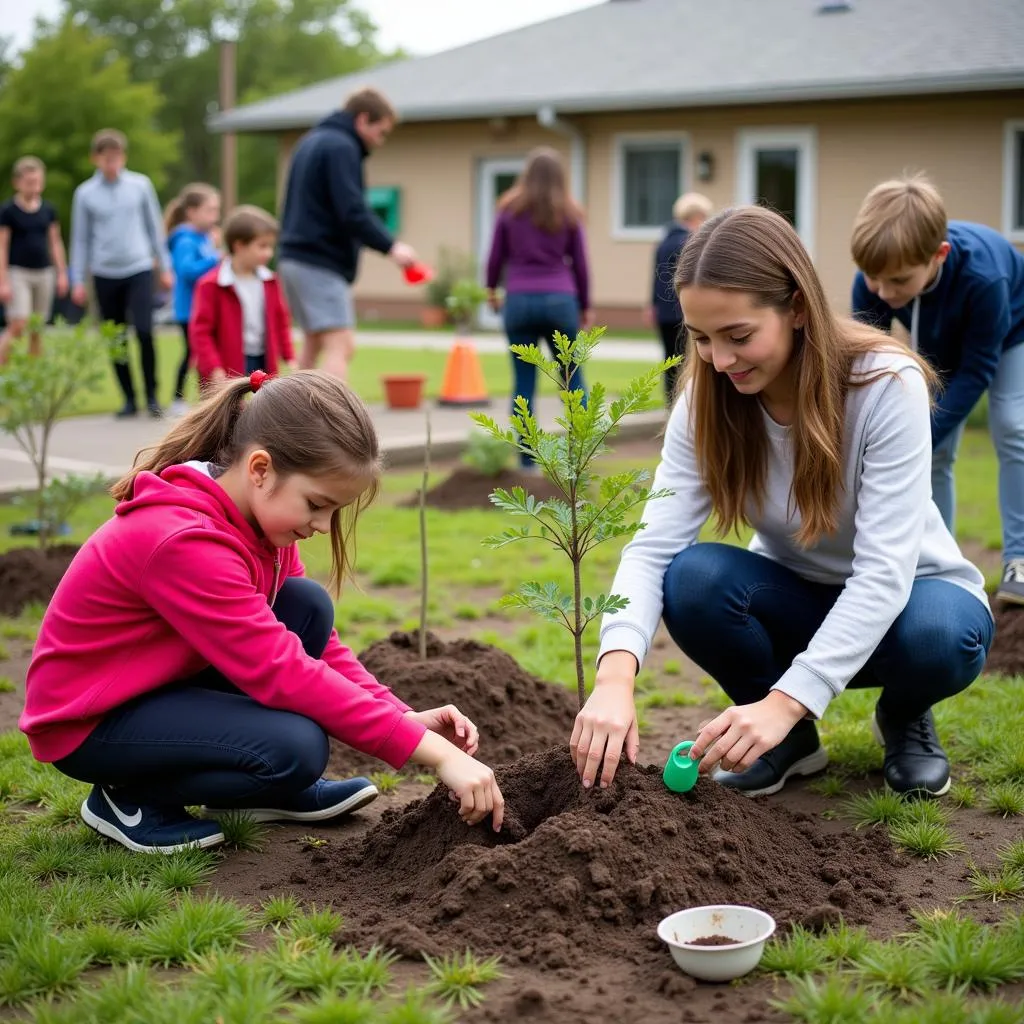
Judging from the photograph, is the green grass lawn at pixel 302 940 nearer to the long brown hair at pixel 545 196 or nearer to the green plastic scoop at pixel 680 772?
the green plastic scoop at pixel 680 772

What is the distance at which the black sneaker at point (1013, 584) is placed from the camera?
5188mm

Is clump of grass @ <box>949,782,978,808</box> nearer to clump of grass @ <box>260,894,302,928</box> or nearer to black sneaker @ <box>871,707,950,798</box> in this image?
black sneaker @ <box>871,707,950,798</box>

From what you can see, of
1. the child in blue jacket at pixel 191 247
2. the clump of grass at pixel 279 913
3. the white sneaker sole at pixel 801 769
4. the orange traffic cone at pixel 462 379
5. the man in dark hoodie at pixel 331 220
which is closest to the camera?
the clump of grass at pixel 279 913

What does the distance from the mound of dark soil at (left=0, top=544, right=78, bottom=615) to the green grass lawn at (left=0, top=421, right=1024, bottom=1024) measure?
167cm

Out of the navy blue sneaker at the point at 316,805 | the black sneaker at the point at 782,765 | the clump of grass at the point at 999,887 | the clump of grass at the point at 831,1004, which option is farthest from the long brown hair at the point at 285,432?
the clump of grass at the point at 999,887

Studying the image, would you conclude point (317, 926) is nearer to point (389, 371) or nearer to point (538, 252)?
point (538, 252)

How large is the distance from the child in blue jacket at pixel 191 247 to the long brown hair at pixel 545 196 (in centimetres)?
347

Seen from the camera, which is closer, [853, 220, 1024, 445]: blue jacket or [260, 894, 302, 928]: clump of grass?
[260, 894, 302, 928]: clump of grass

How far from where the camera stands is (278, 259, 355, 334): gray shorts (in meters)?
8.16

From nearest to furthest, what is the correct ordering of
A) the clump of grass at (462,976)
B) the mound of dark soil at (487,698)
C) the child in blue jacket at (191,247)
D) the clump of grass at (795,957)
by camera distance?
the clump of grass at (462,976) → the clump of grass at (795,957) → the mound of dark soil at (487,698) → the child in blue jacket at (191,247)

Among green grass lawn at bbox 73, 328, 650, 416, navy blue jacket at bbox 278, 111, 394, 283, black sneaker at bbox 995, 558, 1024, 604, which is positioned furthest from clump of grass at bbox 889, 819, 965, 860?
green grass lawn at bbox 73, 328, 650, 416

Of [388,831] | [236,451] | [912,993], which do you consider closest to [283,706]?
[388,831]

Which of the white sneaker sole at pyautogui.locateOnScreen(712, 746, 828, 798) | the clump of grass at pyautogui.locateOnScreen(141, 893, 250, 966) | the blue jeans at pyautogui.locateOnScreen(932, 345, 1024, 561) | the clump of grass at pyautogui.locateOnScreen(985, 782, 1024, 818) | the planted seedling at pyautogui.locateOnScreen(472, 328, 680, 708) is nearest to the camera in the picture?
the clump of grass at pyautogui.locateOnScreen(141, 893, 250, 966)

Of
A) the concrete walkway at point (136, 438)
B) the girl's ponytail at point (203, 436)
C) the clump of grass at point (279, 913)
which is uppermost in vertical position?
the girl's ponytail at point (203, 436)
